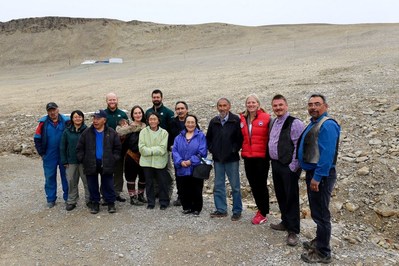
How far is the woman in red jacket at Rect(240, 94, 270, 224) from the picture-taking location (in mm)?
5430

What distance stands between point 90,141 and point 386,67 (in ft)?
45.1

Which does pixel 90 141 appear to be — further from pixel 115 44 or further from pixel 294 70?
pixel 115 44

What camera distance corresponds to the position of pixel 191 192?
634 centimetres

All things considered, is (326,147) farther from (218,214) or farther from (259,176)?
(218,214)

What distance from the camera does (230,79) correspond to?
18984 mm

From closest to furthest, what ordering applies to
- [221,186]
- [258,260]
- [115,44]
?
[258,260] → [221,186] → [115,44]

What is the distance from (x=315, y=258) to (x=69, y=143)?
166 inches

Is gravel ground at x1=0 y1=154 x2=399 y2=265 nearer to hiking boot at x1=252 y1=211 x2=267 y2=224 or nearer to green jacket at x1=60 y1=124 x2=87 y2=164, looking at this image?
hiking boot at x1=252 y1=211 x2=267 y2=224

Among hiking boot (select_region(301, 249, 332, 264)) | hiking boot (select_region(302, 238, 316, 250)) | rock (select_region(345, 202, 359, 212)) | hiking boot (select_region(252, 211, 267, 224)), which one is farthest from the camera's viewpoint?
rock (select_region(345, 202, 359, 212))

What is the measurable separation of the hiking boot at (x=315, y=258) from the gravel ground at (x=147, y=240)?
0.10 metres

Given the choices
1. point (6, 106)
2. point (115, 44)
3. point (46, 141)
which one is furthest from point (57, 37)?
point (46, 141)

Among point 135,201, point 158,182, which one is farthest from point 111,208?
point 158,182

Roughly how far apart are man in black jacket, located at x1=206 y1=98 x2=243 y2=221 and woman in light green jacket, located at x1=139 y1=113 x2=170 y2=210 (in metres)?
0.84

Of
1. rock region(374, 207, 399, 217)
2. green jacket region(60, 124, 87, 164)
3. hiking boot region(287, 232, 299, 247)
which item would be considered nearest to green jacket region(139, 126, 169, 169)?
green jacket region(60, 124, 87, 164)
